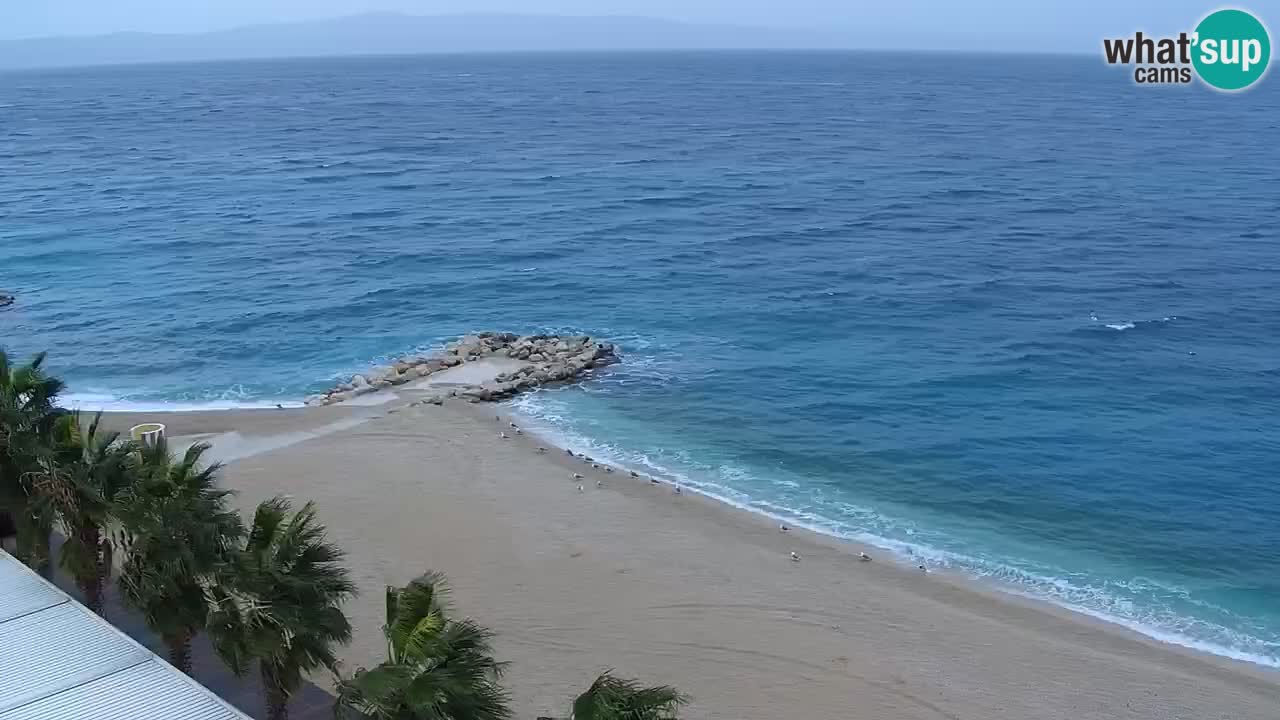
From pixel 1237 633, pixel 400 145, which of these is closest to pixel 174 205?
A: pixel 400 145

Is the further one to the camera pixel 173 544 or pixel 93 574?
pixel 93 574

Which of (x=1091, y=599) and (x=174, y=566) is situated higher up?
(x=174, y=566)

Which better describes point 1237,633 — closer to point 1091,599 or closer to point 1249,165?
point 1091,599

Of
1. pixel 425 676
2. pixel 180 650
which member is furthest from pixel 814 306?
pixel 425 676

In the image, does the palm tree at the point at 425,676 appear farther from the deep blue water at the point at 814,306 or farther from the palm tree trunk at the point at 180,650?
the deep blue water at the point at 814,306

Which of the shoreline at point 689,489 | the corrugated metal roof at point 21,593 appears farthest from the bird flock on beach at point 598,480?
the corrugated metal roof at point 21,593

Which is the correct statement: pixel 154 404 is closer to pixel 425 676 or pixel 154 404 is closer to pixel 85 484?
pixel 85 484
